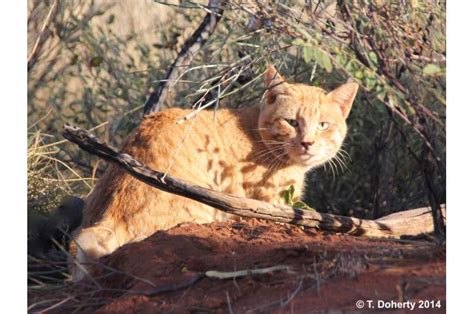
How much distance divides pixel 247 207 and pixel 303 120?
101 cm

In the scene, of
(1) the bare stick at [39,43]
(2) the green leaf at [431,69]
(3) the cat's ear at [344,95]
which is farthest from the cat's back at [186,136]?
(1) the bare stick at [39,43]

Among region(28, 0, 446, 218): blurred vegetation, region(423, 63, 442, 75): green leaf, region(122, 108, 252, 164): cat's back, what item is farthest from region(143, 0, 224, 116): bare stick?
region(423, 63, 442, 75): green leaf

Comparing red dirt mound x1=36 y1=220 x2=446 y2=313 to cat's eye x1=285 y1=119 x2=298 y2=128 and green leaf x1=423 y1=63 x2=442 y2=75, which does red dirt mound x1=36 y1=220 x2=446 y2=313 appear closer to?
green leaf x1=423 y1=63 x2=442 y2=75

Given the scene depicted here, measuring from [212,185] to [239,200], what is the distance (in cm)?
69

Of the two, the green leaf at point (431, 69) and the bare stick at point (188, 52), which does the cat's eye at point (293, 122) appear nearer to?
the bare stick at point (188, 52)

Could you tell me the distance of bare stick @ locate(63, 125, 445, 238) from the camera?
4059 mm

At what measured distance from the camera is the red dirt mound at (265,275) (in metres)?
3.35

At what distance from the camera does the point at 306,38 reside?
3748 mm

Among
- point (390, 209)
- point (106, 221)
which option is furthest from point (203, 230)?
point (390, 209)

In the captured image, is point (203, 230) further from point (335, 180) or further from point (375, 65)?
point (335, 180)

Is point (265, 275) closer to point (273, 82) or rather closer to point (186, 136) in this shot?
point (186, 136)

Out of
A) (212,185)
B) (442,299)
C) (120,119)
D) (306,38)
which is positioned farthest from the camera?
(120,119)

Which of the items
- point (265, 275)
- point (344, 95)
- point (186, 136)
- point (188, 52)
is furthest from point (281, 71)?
point (265, 275)

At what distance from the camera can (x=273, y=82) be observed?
4977 mm
